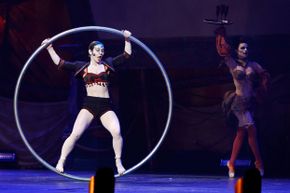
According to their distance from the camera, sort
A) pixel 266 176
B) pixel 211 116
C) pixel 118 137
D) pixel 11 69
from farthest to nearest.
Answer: pixel 11 69, pixel 211 116, pixel 266 176, pixel 118 137

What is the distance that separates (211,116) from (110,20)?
105 inches

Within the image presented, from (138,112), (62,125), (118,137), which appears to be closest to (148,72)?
(138,112)

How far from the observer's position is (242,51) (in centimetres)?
1078

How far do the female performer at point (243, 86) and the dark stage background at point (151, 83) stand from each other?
0.28 meters

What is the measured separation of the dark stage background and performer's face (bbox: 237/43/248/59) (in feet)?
1.36

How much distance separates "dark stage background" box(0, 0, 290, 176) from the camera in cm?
1128

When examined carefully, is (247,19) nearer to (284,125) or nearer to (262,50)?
(262,50)

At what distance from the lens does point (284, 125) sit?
11.4m

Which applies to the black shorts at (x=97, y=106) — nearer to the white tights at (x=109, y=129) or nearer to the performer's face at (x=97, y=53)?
the white tights at (x=109, y=129)

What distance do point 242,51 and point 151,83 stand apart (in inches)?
83.4

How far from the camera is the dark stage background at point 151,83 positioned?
1128cm

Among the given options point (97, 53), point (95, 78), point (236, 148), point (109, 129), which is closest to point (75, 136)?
point (109, 129)

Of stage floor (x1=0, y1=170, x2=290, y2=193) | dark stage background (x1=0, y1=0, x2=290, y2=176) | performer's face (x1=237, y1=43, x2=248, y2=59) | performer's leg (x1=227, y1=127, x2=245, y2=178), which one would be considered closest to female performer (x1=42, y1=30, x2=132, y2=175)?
stage floor (x1=0, y1=170, x2=290, y2=193)

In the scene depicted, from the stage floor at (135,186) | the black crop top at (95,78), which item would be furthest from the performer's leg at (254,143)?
the black crop top at (95,78)
